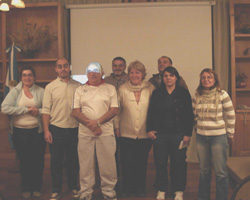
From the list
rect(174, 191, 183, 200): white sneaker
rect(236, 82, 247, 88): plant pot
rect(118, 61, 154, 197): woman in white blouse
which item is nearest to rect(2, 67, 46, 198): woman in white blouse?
rect(118, 61, 154, 197): woman in white blouse

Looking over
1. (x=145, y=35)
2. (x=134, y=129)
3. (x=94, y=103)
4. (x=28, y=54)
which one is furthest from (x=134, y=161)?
(x=28, y=54)

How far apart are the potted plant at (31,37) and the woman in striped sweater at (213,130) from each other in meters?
2.87

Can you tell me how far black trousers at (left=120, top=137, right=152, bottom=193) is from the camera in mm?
2709

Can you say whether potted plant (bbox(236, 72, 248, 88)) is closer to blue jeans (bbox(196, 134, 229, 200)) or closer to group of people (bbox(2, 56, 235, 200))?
group of people (bbox(2, 56, 235, 200))

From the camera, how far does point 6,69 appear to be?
13.9 feet

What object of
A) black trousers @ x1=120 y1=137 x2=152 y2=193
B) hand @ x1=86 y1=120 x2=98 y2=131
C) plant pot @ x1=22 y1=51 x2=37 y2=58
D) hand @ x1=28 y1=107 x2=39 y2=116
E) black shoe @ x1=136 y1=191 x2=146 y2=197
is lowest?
black shoe @ x1=136 y1=191 x2=146 y2=197

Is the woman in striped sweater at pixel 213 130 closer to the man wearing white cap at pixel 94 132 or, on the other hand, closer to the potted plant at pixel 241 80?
the man wearing white cap at pixel 94 132

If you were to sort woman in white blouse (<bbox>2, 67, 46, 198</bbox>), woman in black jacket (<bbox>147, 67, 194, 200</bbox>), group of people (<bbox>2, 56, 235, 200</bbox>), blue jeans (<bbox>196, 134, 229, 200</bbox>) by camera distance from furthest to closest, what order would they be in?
woman in white blouse (<bbox>2, 67, 46, 198</bbox>)
woman in black jacket (<bbox>147, 67, 194, 200</bbox>)
group of people (<bbox>2, 56, 235, 200</bbox>)
blue jeans (<bbox>196, 134, 229, 200</bbox>)

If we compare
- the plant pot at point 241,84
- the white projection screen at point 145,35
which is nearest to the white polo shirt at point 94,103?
the white projection screen at point 145,35

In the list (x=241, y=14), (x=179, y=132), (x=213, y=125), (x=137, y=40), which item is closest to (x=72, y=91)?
(x=179, y=132)

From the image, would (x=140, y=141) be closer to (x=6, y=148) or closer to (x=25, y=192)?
(x=25, y=192)

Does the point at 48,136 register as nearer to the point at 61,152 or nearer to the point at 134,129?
the point at 61,152

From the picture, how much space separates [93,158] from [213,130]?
118 centimetres

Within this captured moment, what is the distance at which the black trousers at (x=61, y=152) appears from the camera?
2.64 m
